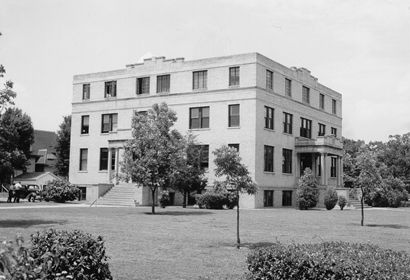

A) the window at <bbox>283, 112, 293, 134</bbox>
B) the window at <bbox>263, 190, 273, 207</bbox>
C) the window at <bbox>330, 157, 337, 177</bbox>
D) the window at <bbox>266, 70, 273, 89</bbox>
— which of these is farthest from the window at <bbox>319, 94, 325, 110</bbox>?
the window at <bbox>263, 190, 273, 207</bbox>

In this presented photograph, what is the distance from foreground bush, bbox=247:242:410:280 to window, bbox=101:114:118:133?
46.5m

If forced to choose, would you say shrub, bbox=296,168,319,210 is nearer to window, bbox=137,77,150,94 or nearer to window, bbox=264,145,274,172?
window, bbox=264,145,274,172

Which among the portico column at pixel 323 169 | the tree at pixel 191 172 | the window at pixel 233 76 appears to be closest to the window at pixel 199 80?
the window at pixel 233 76

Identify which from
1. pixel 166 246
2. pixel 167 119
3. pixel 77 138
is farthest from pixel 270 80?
pixel 166 246

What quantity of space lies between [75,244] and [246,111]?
126ft

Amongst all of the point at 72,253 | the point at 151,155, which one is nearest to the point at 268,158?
the point at 151,155

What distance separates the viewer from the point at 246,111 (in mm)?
45750

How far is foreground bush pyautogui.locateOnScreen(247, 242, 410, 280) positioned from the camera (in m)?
7.00

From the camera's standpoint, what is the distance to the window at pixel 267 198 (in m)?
46.9

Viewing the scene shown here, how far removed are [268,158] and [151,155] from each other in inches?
659

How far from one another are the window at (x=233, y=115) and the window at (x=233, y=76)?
200 cm

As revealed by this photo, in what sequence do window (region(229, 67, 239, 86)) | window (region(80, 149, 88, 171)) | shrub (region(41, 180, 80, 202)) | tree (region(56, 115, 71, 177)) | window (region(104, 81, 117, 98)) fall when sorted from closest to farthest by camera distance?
shrub (region(41, 180, 80, 202)) → window (region(229, 67, 239, 86)) → window (region(104, 81, 117, 98)) → window (region(80, 149, 88, 171)) → tree (region(56, 115, 71, 177))

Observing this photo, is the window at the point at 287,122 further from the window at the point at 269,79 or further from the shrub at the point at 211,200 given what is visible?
the shrub at the point at 211,200

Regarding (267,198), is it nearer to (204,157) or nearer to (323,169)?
(204,157)
